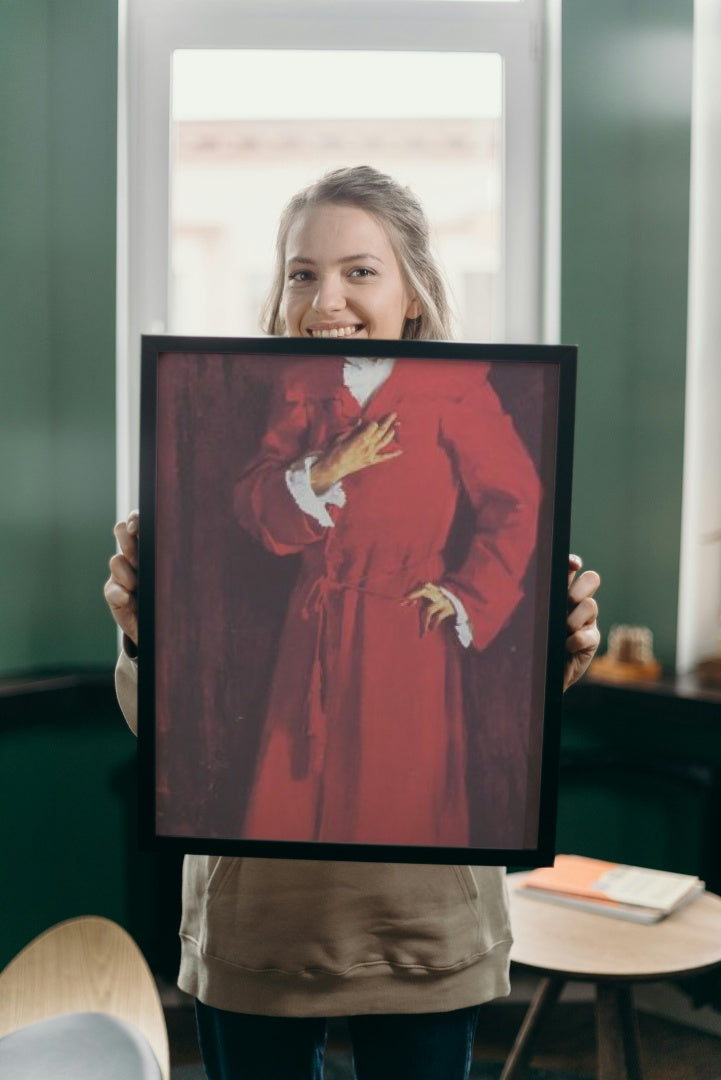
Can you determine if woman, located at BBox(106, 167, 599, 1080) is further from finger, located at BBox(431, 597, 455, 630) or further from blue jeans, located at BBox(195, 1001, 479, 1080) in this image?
finger, located at BBox(431, 597, 455, 630)

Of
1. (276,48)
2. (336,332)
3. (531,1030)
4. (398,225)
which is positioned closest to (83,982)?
(336,332)

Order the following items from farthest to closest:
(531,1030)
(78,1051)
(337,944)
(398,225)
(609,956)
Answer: (531,1030) → (609,956) → (398,225) → (337,944) → (78,1051)

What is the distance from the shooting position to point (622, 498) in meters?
2.67

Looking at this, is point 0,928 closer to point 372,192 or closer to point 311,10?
point 372,192

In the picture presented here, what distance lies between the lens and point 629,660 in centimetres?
255

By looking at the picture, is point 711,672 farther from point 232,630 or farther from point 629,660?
point 232,630

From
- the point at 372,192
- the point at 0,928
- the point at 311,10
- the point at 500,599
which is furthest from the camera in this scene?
the point at 311,10

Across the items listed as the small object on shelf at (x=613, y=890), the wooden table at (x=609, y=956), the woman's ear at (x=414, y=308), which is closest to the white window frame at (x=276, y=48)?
the small object on shelf at (x=613, y=890)

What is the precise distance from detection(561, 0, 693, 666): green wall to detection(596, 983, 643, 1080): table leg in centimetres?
103

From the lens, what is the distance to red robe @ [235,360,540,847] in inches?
37.0

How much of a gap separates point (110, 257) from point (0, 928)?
158cm

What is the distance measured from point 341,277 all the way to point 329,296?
0.03 meters

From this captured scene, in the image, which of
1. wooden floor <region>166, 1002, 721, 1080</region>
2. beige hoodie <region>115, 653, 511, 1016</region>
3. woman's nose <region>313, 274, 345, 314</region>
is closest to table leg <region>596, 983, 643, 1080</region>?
wooden floor <region>166, 1002, 721, 1080</region>

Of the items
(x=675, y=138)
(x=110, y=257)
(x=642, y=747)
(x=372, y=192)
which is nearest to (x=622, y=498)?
(x=642, y=747)
